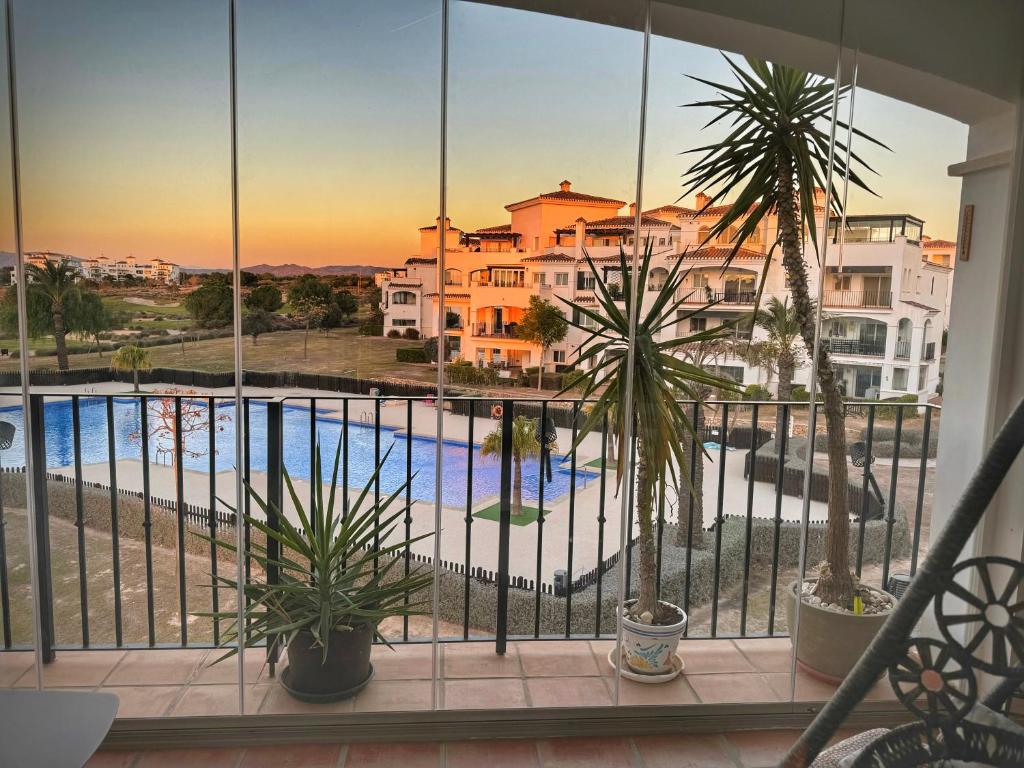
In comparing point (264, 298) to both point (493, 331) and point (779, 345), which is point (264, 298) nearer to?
point (493, 331)

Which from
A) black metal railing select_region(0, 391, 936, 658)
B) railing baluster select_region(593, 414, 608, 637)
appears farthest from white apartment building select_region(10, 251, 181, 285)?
railing baluster select_region(593, 414, 608, 637)

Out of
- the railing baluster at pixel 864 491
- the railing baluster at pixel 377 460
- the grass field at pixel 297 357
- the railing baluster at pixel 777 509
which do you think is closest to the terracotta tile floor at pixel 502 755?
the railing baluster at pixel 777 509

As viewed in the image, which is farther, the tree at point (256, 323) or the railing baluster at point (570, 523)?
the railing baluster at point (570, 523)

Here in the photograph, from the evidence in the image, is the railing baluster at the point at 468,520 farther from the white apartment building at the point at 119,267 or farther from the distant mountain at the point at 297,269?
the white apartment building at the point at 119,267

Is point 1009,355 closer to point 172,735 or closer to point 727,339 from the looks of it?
point 727,339

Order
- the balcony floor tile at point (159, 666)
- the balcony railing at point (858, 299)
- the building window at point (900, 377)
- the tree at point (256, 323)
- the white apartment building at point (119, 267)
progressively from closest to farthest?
the white apartment building at point (119, 267)
the tree at point (256, 323)
the balcony floor tile at point (159, 666)
the balcony railing at point (858, 299)
the building window at point (900, 377)

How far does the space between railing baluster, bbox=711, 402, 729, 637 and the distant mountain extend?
4.49 ft

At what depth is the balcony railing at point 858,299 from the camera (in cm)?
263

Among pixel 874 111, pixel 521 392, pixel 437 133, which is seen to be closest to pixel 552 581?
pixel 521 392

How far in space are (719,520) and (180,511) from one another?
1.96 meters

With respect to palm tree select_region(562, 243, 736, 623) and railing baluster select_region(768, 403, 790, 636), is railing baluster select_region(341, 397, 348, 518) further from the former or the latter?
railing baluster select_region(768, 403, 790, 636)

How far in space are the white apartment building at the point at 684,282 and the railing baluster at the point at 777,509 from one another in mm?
184

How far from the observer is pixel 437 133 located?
238 cm

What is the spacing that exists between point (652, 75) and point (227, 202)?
1482 mm
